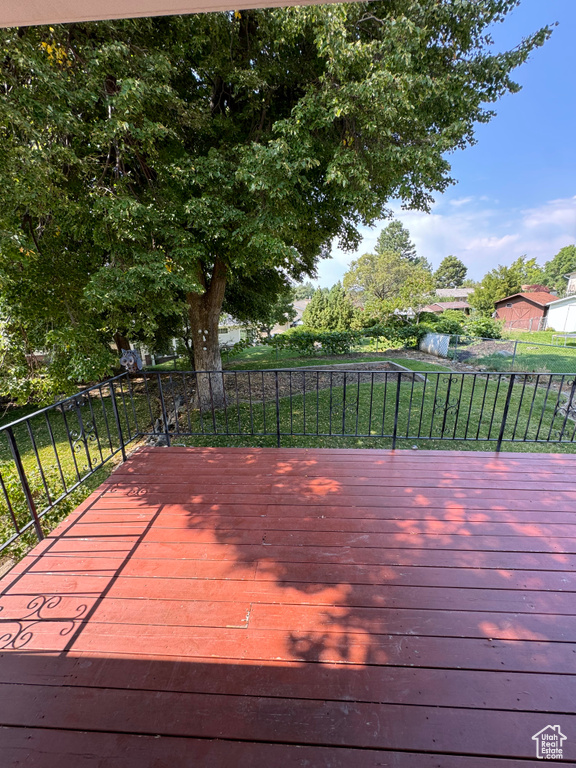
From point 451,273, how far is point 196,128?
2008 inches

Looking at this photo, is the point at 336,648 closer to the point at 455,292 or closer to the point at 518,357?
the point at 518,357

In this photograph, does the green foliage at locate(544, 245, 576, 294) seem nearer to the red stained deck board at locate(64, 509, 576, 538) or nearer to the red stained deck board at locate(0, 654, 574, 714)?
the red stained deck board at locate(64, 509, 576, 538)

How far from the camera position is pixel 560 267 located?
44656 millimetres

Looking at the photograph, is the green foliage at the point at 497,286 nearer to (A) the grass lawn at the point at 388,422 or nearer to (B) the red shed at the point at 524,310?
(B) the red shed at the point at 524,310

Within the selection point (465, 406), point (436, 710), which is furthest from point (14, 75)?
point (465, 406)

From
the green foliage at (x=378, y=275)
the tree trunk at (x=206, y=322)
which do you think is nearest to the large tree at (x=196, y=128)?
the tree trunk at (x=206, y=322)

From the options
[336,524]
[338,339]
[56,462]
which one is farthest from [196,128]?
[338,339]

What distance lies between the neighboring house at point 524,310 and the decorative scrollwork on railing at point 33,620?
27907mm

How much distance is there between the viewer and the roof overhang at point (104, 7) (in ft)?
3.24

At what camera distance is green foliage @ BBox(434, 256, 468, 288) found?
46.7m

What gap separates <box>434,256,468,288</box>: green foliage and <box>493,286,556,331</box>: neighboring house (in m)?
23.0

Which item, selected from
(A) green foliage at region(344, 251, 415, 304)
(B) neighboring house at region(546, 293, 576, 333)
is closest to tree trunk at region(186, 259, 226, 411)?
(A) green foliage at region(344, 251, 415, 304)

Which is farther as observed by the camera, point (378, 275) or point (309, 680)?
point (378, 275)

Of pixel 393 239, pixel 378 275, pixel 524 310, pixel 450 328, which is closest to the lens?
pixel 450 328
